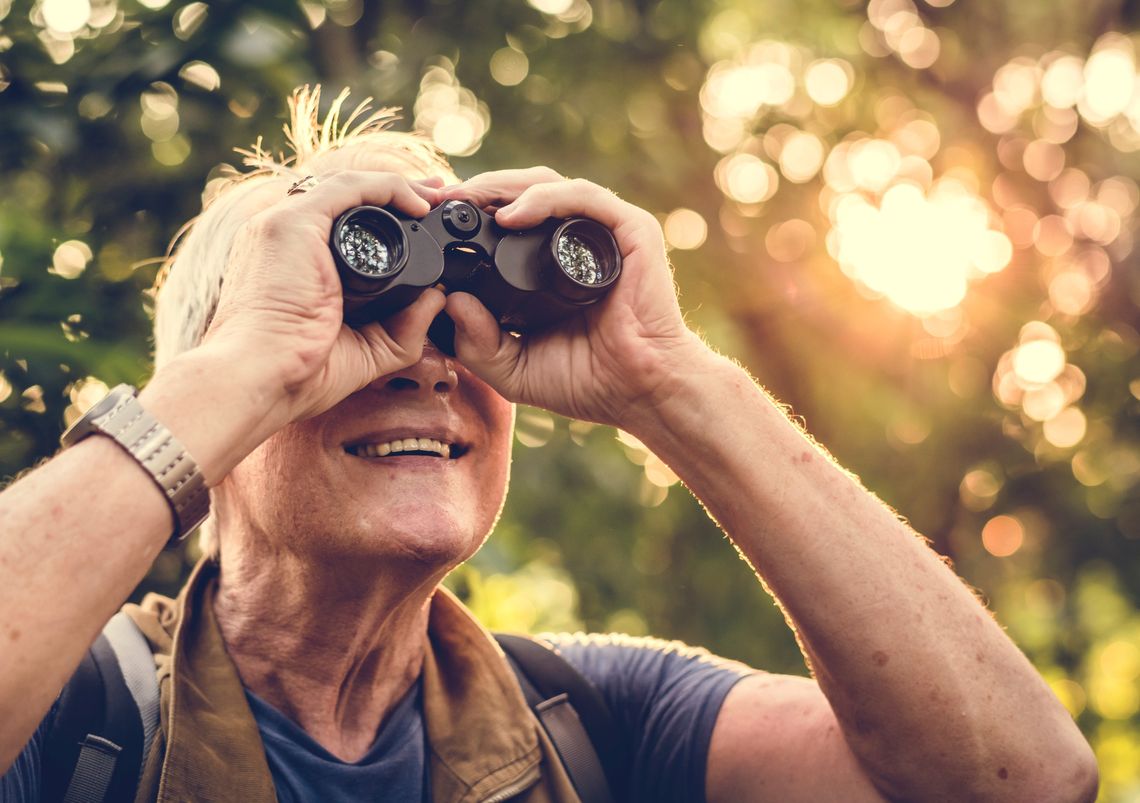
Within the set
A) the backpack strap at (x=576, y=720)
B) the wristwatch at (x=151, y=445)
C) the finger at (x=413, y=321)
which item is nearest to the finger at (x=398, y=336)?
the finger at (x=413, y=321)

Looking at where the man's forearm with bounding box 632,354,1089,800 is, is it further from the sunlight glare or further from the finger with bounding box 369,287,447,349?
the sunlight glare

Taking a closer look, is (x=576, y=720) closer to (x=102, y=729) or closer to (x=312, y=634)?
(x=312, y=634)

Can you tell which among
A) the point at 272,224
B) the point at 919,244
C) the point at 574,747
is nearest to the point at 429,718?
the point at 574,747

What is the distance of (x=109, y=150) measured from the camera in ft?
8.46

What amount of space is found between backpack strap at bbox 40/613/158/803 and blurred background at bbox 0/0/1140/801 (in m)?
1.04

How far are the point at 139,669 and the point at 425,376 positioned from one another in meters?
0.70

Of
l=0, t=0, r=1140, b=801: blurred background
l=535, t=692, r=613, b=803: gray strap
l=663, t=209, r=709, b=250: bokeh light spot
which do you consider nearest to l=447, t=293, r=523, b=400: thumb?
l=535, t=692, r=613, b=803: gray strap

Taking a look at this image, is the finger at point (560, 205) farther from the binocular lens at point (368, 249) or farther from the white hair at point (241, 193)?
the white hair at point (241, 193)

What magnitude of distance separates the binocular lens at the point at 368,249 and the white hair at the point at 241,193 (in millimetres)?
441

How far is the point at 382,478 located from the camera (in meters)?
1.84

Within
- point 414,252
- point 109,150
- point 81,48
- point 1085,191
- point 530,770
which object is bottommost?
point 530,770

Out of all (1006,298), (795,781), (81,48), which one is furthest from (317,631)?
(1006,298)

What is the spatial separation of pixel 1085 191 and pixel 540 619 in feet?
11.6

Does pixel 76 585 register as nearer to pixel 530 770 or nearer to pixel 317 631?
pixel 317 631
